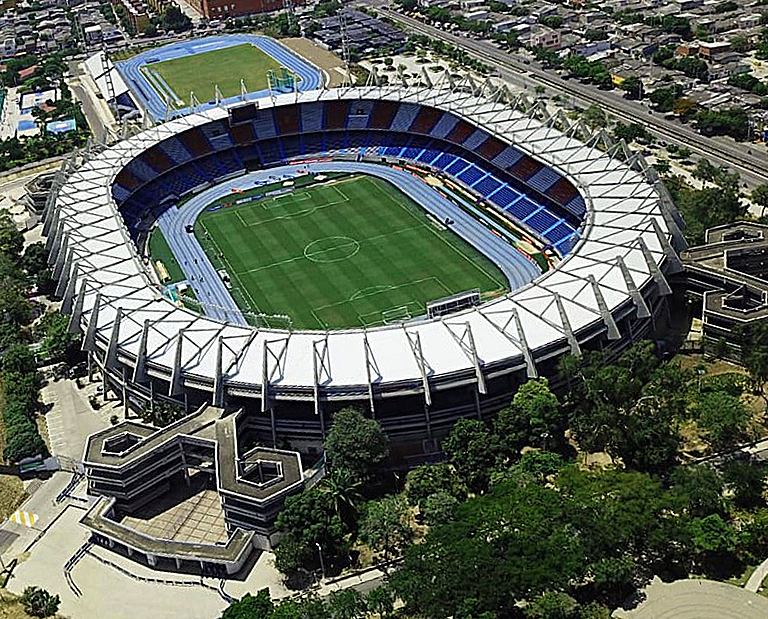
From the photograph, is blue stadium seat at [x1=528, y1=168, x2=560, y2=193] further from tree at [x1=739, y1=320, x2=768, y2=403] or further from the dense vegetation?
the dense vegetation

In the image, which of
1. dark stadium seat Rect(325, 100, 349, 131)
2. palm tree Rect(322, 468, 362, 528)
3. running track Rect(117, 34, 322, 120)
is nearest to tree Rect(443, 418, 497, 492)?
palm tree Rect(322, 468, 362, 528)

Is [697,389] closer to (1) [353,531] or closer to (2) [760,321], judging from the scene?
(2) [760,321]

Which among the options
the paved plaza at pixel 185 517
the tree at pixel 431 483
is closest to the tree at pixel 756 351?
the tree at pixel 431 483

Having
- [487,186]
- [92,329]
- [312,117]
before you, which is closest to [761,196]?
[487,186]

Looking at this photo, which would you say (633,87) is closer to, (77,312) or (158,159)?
(158,159)

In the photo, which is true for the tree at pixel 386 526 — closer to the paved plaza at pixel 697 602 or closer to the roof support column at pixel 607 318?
the paved plaza at pixel 697 602
